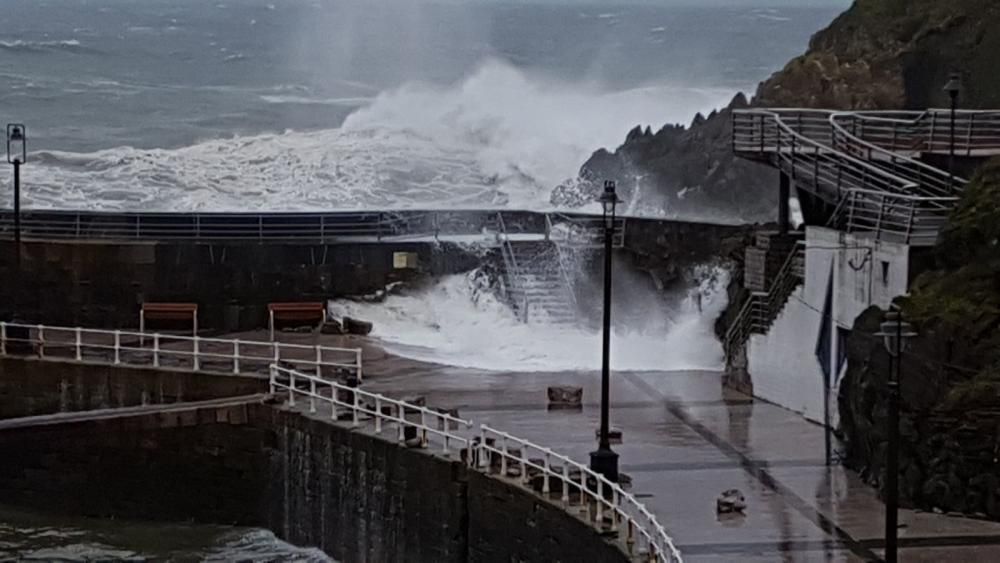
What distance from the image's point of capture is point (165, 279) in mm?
37812

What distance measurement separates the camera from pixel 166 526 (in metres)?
31.3

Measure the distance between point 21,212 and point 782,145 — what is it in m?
13.1

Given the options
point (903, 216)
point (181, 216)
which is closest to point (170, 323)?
point (181, 216)

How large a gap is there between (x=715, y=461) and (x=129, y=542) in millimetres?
7494

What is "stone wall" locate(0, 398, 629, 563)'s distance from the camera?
2689cm

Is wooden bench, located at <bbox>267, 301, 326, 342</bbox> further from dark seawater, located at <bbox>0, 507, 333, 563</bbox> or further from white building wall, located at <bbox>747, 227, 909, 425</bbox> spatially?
white building wall, located at <bbox>747, 227, 909, 425</bbox>

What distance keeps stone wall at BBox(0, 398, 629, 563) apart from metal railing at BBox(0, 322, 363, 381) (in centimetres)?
158

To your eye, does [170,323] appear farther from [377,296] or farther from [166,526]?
[166,526]

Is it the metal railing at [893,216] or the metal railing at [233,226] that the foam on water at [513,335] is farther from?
the metal railing at [893,216]

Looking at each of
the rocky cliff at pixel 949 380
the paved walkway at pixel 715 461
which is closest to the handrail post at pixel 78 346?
the paved walkway at pixel 715 461

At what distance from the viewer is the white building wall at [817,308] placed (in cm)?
2868

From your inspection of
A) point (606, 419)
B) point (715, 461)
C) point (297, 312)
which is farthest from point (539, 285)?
point (606, 419)

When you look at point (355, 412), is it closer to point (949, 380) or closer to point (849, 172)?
point (949, 380)

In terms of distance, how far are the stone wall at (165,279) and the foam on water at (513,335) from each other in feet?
2.57
